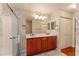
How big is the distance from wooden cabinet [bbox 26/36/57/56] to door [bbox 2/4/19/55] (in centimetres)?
19

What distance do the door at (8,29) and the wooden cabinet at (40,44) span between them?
0.19 m

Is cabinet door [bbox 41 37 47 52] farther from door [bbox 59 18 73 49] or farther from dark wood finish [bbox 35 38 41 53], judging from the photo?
door [bbox 59 18 73 49]

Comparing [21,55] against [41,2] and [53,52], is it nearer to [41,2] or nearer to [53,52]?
[53,52]

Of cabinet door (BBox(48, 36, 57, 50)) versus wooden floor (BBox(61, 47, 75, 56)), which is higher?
cabinet door (BBox(48, 36, 57, 50))

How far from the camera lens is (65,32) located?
1.29 metres

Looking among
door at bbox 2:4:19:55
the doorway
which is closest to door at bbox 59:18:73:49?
the doorway

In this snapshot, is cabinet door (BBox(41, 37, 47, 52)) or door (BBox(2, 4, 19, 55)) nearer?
door (BBox(2, 4, 19, 55))

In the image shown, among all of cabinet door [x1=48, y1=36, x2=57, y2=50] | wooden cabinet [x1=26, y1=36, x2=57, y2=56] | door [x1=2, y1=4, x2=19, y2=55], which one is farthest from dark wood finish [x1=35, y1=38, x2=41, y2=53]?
door [x1=2, y1=4, x2=19, y2=55]

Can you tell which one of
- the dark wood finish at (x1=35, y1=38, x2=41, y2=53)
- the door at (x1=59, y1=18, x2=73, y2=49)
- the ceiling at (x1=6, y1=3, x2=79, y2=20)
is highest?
the ceiling at (x1=6, y1=3, x2=79, y2=20)

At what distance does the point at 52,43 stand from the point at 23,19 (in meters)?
0.46

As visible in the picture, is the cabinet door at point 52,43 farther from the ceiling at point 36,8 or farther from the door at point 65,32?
the ceiling at point 36,8

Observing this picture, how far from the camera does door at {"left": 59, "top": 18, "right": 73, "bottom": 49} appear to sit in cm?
124

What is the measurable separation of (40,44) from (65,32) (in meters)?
0.35

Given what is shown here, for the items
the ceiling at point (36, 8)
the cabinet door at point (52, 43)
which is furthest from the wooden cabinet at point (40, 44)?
the ceiling at point (36, 8)
